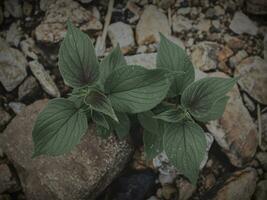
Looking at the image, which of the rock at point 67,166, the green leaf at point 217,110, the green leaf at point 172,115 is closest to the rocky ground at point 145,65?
the rock at point 67,166

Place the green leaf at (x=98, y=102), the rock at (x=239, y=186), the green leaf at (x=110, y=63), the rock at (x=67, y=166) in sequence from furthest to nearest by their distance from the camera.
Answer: the rock at (x=239, y=186) < the rock at (x=67, y=166) < the green leaf at (x=110, y=63) < the green leaf at (x=98, y=102)

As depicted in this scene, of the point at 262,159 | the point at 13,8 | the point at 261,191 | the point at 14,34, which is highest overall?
the point at 13,8

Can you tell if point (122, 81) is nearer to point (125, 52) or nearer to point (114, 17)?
point (125, 52)

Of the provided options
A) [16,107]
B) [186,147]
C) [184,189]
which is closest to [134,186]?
[184,189]

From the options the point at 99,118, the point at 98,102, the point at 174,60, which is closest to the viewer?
the point at 98,102

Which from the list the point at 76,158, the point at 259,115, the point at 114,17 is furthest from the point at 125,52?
the point at 259,115

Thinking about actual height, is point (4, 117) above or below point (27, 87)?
below

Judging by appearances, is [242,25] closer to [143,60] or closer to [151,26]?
[151,26]

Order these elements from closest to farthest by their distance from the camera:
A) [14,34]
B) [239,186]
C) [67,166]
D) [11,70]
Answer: [67,166] < [239,186] < [11,70] < [14,34]

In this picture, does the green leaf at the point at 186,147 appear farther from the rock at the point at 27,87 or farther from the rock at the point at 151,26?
the rock at the point at 27,87
